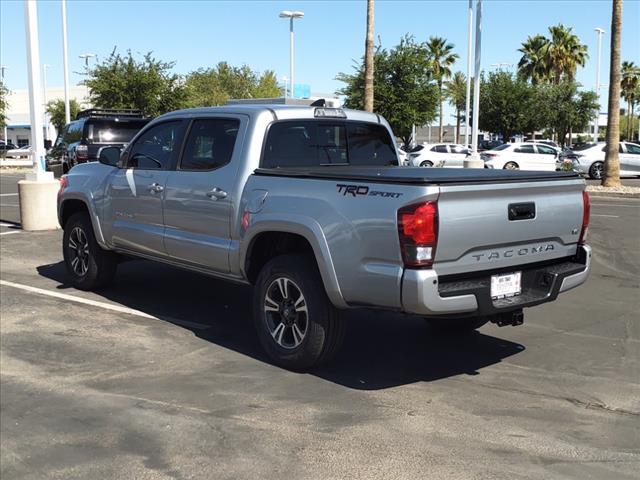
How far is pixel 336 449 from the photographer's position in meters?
3.80

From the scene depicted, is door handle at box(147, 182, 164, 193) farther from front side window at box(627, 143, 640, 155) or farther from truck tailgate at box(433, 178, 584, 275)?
front side window at box(627, 143, 640, 155)

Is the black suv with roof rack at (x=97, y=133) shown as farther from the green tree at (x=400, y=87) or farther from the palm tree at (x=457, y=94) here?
the palm tree at (x=457, y=94)

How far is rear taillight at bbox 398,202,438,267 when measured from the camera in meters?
4.16

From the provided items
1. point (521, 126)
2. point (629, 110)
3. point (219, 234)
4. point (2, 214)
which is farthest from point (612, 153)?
point (629, 110)

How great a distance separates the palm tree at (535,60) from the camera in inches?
2293

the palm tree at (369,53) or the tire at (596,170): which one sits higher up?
the palm tree at (369,53)

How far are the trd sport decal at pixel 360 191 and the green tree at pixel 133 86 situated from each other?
30.2 meters

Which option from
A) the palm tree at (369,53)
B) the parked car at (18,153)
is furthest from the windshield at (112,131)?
the parked car at (18,153)

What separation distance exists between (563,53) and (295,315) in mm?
58327

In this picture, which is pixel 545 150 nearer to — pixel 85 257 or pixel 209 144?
pixel 85 257

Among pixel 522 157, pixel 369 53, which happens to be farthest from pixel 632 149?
pixel 369 53

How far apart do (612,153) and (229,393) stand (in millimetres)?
20382

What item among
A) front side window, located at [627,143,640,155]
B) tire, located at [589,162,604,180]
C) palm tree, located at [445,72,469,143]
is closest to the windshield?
tire, located at [589,162,604,180]

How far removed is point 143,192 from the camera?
Result: 6477 mm
